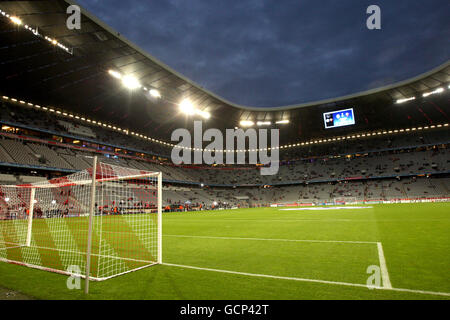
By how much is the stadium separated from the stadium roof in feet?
0.68

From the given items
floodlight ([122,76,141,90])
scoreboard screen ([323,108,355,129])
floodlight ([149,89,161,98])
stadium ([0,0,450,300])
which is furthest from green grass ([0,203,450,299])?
scoreboard screen ([323,108,355,129])

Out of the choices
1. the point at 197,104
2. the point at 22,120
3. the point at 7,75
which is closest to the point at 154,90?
the point at 197,104

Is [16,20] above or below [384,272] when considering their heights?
above

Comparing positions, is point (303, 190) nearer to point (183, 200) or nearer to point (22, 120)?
point (183, 200)

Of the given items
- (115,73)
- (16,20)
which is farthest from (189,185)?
(16,20)

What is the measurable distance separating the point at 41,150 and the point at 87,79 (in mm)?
13165

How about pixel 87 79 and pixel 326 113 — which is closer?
pixel 87 79

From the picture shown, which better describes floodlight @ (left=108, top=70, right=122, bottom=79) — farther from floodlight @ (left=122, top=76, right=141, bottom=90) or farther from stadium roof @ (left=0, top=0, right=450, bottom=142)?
floodlight @ (left=122, top=76, right=141, bottom=90)

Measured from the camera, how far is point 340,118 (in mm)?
41219

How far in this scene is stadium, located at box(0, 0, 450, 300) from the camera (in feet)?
15.3

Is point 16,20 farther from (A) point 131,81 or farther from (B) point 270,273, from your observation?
(B) point 270,273

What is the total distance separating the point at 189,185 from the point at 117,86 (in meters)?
30.1

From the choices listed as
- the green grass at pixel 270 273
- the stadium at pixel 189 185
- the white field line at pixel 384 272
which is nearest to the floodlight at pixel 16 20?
the stadium at pixel 189 185

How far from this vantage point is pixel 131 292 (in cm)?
397
